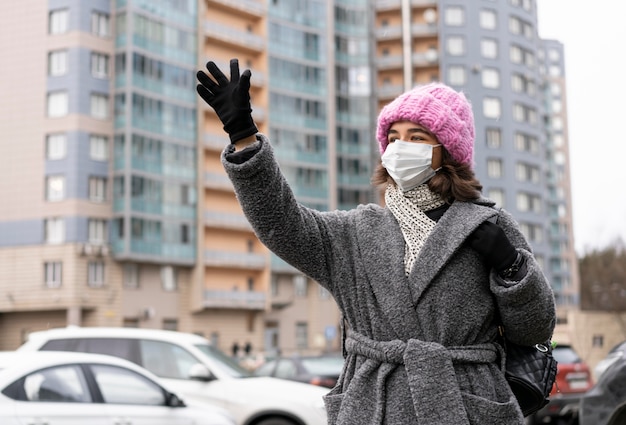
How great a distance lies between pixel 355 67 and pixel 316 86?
5.82 metres

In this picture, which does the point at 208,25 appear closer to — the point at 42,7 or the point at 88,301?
the point at 42,7

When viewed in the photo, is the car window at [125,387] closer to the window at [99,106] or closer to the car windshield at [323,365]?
the car windshield at [323,365]

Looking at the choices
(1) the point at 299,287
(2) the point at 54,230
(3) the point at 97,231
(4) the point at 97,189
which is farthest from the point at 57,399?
(1) the point at 299,287

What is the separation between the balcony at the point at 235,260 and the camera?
62.5m

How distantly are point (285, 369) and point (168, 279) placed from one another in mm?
45031

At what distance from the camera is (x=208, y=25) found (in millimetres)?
64938

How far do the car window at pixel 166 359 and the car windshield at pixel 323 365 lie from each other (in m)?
3.60

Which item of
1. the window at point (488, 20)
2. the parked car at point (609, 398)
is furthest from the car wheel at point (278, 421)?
the window at point (488, 20)

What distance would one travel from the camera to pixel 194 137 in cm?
6209

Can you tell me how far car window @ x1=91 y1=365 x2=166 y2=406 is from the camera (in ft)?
32.4

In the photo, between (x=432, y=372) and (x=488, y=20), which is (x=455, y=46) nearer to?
(x=488, y=20)

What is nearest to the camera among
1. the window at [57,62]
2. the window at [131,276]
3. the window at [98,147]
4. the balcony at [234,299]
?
the window at [98,147]

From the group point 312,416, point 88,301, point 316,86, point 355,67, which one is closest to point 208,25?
point 316,86

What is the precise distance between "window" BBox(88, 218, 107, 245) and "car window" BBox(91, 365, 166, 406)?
155 ft
